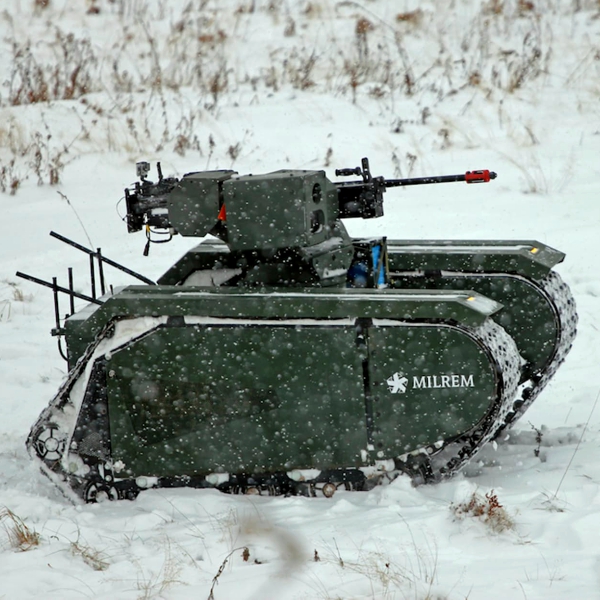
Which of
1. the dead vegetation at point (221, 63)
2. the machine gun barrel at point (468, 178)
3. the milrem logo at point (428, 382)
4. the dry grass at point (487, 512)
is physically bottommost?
the dry grass at point (487, 512)

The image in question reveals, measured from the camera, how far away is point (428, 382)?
5.27 meters

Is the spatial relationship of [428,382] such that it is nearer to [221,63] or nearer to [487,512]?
[487,512]

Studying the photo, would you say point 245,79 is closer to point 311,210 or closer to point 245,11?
point 245,11

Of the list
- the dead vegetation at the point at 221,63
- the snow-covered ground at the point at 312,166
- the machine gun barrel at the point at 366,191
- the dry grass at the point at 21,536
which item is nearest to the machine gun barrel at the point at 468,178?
the machine gun barrel at the point at 366,191

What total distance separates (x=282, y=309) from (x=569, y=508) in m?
1.74

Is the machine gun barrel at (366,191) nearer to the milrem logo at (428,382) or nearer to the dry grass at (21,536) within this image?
the milrem logo at (428,382)

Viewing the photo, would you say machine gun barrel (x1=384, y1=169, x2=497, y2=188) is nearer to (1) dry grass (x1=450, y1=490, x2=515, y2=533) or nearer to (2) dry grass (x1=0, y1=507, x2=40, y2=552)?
(1) dry grass (x1=450, y1=490, x2=515, y2=533)

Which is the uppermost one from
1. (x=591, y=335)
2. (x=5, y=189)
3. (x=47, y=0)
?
(x=47, y=0)

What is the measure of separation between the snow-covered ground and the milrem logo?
0.53m

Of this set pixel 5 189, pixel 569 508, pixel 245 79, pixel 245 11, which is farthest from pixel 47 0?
pixel 569 508

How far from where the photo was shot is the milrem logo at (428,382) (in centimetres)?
523

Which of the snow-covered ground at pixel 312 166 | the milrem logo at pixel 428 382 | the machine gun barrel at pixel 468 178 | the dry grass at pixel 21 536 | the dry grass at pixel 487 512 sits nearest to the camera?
the snow-covered ground at pixel 312 166

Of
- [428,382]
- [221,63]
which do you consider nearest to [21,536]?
[428,382]

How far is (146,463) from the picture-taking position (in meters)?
5.61
